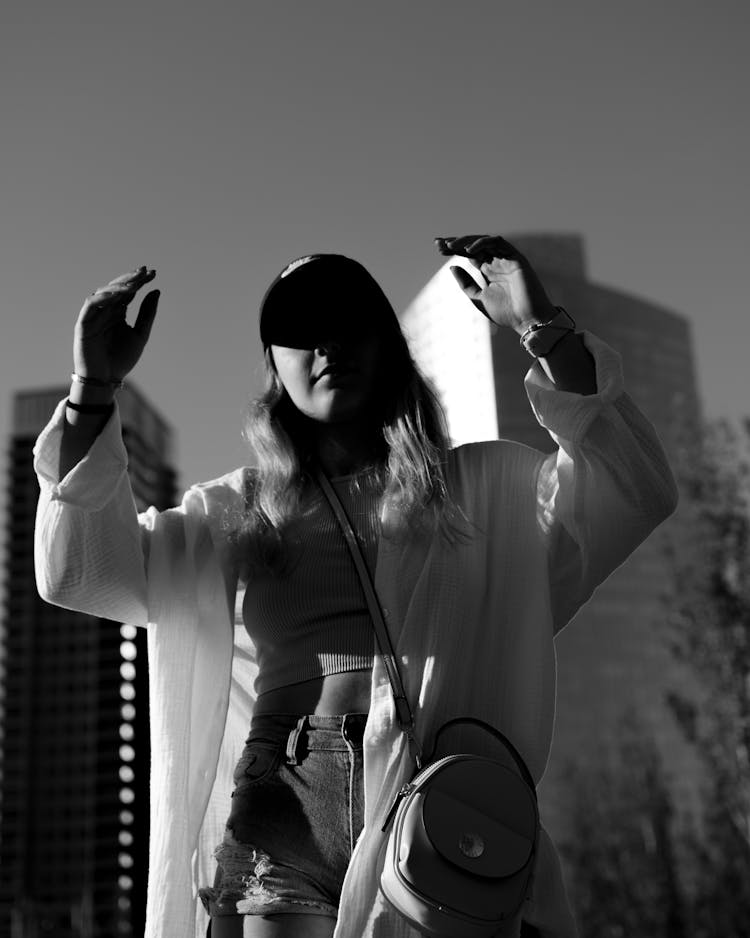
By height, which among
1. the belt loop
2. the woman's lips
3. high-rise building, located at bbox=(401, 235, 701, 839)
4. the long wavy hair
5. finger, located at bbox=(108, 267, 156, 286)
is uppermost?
finger, located at bbox=(108, 267, 156, 286)

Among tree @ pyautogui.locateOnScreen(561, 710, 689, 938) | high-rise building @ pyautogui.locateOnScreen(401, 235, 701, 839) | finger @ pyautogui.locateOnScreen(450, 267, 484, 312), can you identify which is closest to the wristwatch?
finger @ pyautogui.locateOnScreen(450, 267, 484, 312)

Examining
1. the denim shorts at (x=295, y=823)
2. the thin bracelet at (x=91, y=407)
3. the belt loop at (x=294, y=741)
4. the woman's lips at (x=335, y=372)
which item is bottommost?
the denim shorts at (x=295, y=823)

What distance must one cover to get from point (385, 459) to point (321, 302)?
27 centimetres

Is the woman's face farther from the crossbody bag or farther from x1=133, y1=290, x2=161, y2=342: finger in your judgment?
the crossbody bag

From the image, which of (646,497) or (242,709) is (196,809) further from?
(646,497)

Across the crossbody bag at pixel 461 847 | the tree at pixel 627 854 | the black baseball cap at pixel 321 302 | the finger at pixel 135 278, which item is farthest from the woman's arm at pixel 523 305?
the tree at pixel 627 854

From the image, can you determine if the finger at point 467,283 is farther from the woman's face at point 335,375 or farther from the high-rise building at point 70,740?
the high-rise building at point 70,740

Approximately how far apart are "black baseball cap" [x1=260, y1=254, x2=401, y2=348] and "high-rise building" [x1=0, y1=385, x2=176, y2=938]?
28cm

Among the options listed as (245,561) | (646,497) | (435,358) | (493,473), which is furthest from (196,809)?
(435,358)

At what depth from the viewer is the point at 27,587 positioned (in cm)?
1681

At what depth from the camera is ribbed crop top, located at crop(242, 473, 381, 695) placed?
61.0 inches

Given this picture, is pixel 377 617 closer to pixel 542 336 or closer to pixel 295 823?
pixel 295 823

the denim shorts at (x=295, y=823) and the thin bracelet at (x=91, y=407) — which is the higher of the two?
the thin bracelet at (x=91, y=407)

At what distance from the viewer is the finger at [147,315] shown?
165cm
